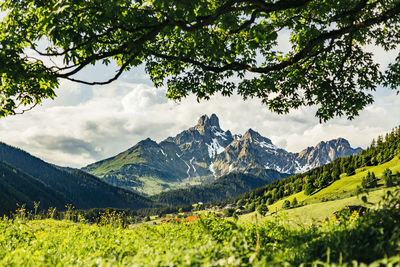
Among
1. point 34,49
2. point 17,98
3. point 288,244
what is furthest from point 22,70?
point 288,244

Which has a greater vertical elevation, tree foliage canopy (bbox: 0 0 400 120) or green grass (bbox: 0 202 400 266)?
tree foliage canopy (bbox: 0 0 400 120)

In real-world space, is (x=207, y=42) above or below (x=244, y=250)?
above

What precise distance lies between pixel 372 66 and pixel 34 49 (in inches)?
646

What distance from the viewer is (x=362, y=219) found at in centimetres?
601

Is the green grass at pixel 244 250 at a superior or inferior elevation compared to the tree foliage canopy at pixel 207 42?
inferior

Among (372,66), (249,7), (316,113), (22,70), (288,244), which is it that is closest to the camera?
(288,244)

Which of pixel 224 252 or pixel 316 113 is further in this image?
pixel 316 113

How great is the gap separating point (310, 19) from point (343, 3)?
8.10 ft

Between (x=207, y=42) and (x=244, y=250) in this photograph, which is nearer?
(x=244, y=250)

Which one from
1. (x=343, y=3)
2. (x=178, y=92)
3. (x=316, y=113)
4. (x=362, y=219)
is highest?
(x=343, y=3)

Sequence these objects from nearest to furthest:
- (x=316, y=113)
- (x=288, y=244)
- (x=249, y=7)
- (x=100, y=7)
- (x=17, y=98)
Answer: (x=288, y=244) < (x=100, y=7) < (x=249, y=7) < (x=17, y=98) < (x=316, y=113)

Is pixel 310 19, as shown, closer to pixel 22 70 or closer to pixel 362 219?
pixel 362 219

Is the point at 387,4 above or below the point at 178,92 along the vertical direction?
above

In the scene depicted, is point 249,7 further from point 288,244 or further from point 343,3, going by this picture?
point 288,244
